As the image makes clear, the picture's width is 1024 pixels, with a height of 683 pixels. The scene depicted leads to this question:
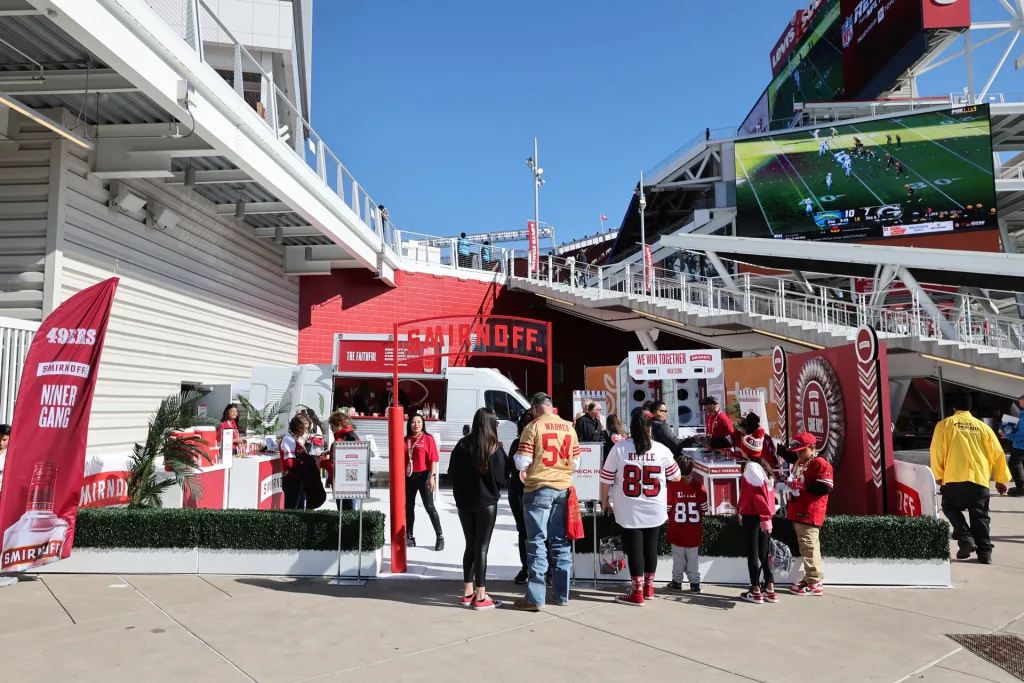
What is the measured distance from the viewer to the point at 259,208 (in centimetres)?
1480

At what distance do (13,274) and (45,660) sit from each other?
719 cm

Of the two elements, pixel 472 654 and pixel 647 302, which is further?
pixel 647 302

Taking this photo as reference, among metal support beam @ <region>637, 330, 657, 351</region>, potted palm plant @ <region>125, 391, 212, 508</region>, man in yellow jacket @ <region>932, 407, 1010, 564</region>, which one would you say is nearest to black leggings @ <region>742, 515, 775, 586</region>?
man in yellow jacket @ <region>932, 407, 1010, 564</region>

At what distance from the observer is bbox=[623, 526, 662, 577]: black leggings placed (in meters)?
6.14

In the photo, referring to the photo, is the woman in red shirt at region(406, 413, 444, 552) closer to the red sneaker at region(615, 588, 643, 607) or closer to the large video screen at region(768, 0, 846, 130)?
the red sneaker at region(615, 588, 643, 607)

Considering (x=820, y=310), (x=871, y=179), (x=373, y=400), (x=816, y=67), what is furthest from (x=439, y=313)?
(x=816, y=67)

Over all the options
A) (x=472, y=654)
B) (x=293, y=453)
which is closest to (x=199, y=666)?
(x=472, y=654)

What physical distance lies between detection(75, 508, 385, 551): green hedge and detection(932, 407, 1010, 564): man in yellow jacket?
6.39 meters

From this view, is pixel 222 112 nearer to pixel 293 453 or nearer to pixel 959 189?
pixel 293 453

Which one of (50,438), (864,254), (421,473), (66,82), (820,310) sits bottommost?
(421,473)

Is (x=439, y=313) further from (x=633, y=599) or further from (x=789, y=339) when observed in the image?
(x=633, y=599)

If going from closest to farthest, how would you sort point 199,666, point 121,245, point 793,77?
1. point 199,666
2. point 121,245
3. point 793,77

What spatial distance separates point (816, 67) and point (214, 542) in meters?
41.4

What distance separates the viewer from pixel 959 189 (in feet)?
90.6
